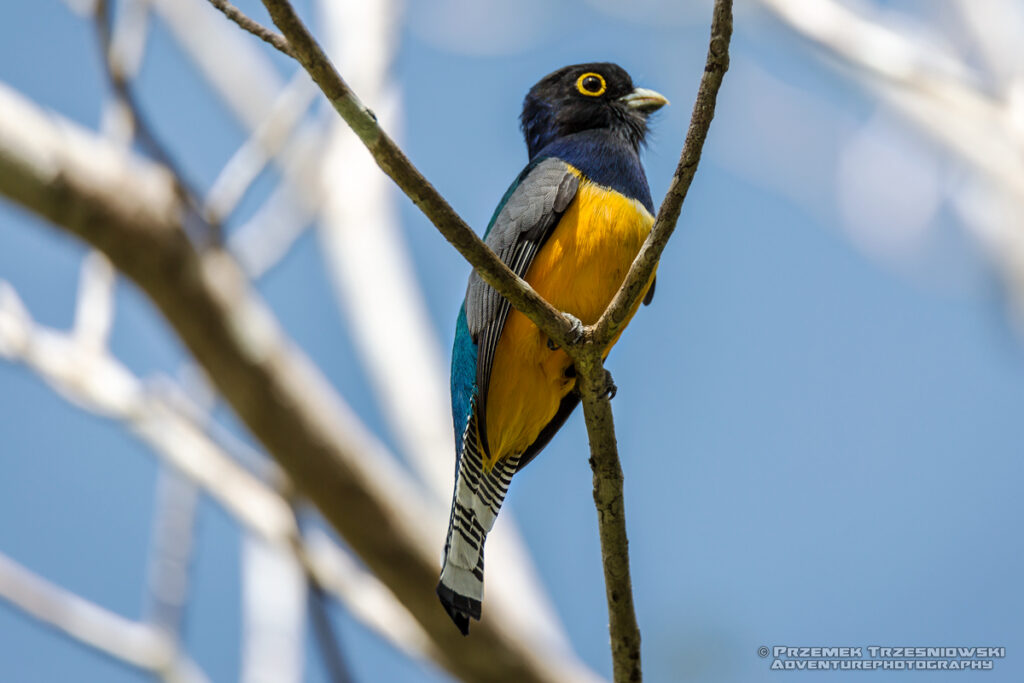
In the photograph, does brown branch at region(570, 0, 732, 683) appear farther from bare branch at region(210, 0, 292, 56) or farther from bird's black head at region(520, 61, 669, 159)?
bird's black head at region(520, 61, 669, 159)

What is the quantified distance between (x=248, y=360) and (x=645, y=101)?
243cm

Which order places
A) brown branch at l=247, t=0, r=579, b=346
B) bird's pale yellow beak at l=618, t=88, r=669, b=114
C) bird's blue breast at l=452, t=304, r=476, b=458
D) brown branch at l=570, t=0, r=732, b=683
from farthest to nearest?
1. bird's pale yellow beak at l=618, t=88, r=669, b=114
2. bird's blue breast at l=452, t=304, r=476, b=458
3. brown branch at l=570, t=0, r=732, b=683
4. brown branch at l=247, t=0, r=579, b=346

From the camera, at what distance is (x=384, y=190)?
30.1ft

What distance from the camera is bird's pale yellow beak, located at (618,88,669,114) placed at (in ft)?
17.0

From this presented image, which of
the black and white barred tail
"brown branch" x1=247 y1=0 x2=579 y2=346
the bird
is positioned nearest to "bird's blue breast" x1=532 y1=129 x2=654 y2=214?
the bird

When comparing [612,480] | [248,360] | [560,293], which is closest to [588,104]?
[560,293]

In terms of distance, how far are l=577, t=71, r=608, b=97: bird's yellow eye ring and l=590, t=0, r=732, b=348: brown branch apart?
2270 mm

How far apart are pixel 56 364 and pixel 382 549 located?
85.4 inches

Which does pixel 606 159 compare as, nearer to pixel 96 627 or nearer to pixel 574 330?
pixel 574 330

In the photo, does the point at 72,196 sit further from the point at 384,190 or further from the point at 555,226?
the point at 384,190

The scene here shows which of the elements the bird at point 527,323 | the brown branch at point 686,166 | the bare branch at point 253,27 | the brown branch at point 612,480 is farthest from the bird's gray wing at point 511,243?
the bare branch at point 253,27

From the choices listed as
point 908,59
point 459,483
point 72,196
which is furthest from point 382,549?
point 908,59

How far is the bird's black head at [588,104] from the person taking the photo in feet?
17.0

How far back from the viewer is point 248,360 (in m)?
5.59
